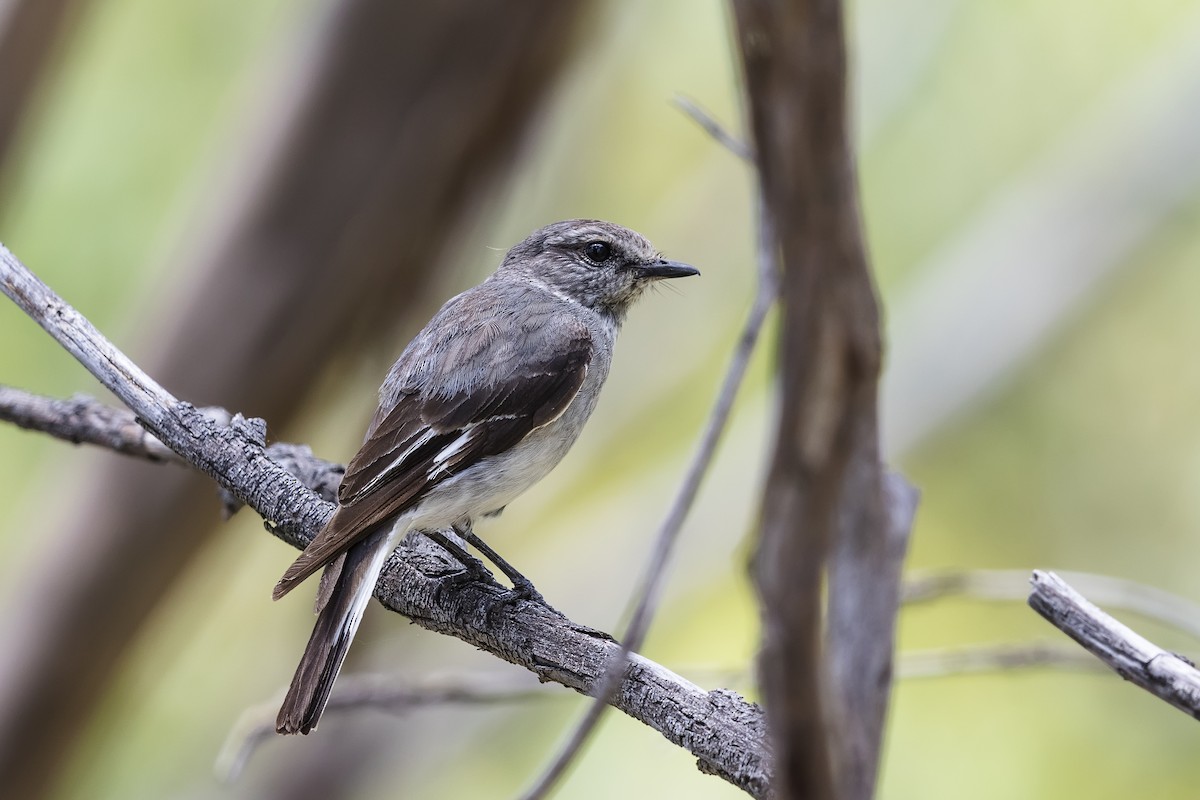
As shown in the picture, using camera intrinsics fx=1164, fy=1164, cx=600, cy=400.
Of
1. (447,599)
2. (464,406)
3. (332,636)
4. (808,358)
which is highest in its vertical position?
(808,358)

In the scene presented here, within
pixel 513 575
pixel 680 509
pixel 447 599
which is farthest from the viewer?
pixel 513 575

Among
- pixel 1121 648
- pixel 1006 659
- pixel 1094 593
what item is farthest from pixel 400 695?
pixel 1121 648

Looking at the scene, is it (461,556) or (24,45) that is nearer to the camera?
(461,556)

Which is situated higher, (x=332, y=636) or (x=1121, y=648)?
(x=1121, y=648)

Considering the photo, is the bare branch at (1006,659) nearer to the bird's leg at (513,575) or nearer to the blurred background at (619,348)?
the blurred background at (619,348)

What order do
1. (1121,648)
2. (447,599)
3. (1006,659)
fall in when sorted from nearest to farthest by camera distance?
(1121,648) → (447,599) → (1006,659)

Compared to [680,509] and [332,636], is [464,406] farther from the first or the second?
[680,509]

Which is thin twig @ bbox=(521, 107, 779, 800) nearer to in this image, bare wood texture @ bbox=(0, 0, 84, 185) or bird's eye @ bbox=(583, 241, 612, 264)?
bird's eye @ bbox=(583, 241, 612, 264)
